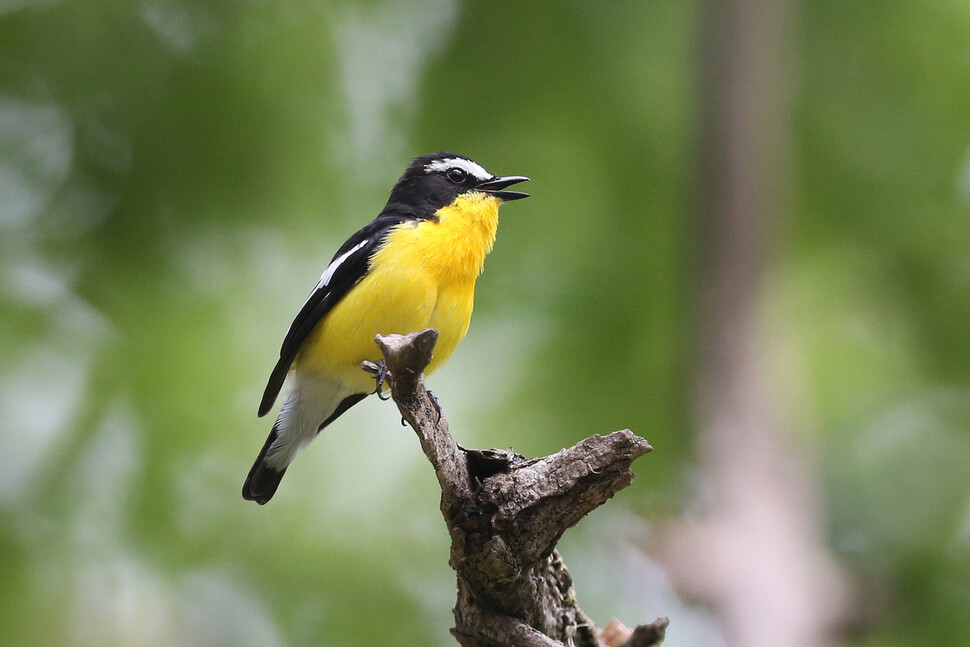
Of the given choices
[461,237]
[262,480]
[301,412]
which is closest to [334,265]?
[461,237]

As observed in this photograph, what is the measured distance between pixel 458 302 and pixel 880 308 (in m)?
3.40

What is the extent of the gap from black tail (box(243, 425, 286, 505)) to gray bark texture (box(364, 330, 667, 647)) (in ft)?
7.10

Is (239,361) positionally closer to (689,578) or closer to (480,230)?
(480,230)

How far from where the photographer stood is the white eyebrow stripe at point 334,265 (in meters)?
5.22

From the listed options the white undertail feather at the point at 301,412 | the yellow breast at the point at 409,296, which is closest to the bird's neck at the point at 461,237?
the yellow breast at the point at 409,296

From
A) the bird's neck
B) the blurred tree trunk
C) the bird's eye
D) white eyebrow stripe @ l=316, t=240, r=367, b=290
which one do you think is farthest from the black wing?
the blurred tree trunk

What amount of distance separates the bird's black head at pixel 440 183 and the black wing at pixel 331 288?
214 millimetres

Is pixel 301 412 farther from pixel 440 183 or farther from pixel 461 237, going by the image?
pixel 440 183

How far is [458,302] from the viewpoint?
200 inches

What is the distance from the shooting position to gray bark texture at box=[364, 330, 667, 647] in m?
3.06

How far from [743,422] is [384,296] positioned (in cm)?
184

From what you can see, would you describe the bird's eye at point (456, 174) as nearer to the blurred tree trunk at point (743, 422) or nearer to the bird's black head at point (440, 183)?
the bird's black head at point (440, 183)

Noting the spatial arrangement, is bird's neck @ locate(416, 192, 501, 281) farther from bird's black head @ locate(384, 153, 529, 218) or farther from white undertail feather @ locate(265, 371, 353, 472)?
white undertail feather @ locate(265, 371, 353, 472)

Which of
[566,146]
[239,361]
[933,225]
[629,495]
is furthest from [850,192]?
[239,361]
